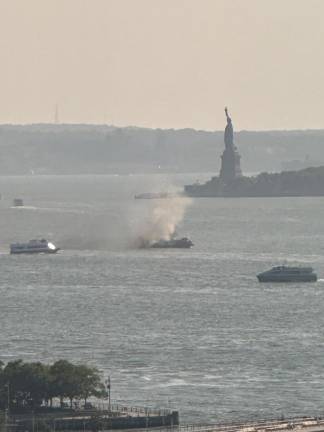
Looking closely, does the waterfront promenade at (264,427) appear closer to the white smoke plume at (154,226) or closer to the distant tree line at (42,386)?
the distant tree line at (42,386)

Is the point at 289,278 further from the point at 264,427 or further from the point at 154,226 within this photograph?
the point at 264,427

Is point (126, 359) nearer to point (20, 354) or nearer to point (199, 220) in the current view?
point (20, 354)

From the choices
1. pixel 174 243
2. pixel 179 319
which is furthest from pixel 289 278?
pixel 174 243

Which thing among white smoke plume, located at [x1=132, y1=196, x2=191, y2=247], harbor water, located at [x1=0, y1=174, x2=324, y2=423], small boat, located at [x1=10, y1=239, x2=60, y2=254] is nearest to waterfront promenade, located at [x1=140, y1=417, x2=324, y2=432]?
harbor water, located at [x1=0, y1=174, x2=324, y2=423]

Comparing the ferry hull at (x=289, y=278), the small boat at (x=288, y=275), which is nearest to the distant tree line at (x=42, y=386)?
the ferry hull at (x=289, y=278)

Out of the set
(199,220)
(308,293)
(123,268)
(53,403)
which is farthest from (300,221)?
(53,403)
